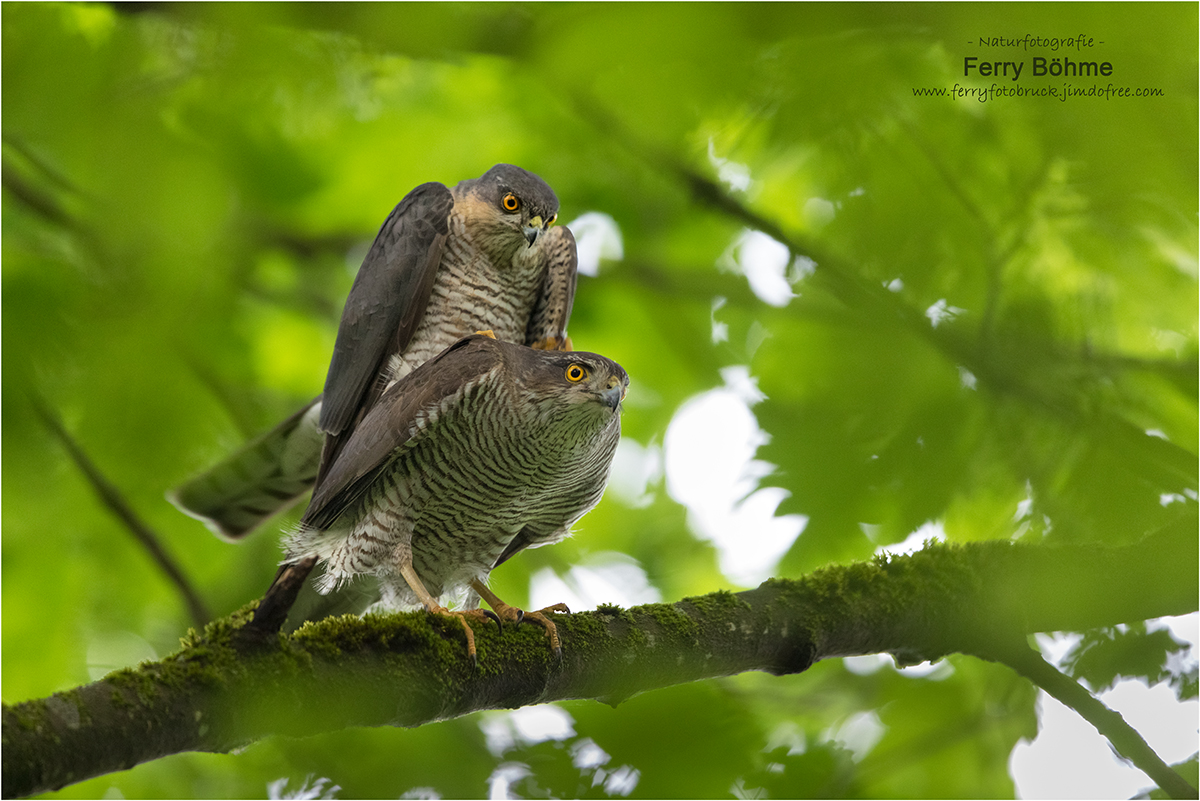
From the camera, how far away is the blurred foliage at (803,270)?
177 cm

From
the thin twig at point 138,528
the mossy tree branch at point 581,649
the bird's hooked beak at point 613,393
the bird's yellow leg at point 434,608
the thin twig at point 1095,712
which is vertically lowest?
the thin twig at point 1095,712

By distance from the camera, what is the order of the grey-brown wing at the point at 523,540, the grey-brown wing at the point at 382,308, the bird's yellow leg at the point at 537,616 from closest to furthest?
the bird's yellow leg at the point at 537,616 → the grey-brown wing at the point at 382,308 → the grey-brown wing at the point at 523,540

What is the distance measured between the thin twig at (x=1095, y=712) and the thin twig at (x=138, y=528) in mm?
3287

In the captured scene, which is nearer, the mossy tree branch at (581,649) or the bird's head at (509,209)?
the mossy tree branch at (581,649)

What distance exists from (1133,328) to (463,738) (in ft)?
9.53

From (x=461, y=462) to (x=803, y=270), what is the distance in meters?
1.45

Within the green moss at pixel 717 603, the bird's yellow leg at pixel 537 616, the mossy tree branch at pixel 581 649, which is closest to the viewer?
the mossy tree branch at pixel 581 649

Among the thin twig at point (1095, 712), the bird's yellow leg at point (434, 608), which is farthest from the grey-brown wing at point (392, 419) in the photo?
the thin twig at point (1095, 712)

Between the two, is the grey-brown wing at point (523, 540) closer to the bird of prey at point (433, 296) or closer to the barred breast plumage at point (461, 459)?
the barred breast plumage at point (461, 459)

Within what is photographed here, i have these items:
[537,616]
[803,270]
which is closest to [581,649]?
[537,616]

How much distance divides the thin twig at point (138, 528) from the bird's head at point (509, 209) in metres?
1.72

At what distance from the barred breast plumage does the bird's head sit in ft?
1.75

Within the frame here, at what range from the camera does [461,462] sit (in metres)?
3.33

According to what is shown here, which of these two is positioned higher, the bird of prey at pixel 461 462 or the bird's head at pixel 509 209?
the bird's head at pixel 509 209
